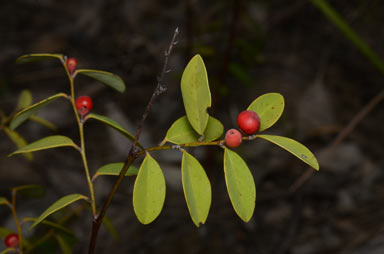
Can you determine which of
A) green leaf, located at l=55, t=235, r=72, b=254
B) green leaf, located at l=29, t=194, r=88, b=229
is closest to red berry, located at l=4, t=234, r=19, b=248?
green leaf, located at l=55, t=235, r=72, b=254

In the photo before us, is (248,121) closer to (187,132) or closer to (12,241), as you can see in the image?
(187,132)

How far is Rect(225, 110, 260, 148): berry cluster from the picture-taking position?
598 mm

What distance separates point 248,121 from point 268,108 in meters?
0.05

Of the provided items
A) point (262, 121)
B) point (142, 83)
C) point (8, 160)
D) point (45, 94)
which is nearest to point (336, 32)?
point (142, 83)

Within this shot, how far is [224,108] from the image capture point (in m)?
2.43

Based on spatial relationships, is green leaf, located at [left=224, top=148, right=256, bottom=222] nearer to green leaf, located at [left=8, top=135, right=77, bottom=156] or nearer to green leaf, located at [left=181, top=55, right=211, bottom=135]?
green leaf, located at [left=181, top=55, right=211, bottom=135]

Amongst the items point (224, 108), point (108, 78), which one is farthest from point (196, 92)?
point (224, 108)

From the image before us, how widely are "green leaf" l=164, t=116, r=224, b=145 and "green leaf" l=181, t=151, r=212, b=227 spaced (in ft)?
0.11

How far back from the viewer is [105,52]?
291 centimetres

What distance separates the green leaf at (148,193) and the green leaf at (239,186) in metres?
0.10

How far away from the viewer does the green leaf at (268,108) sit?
2.05 ft

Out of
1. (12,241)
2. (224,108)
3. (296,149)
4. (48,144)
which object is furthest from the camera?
(224,108)

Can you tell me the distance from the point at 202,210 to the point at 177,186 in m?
1.51

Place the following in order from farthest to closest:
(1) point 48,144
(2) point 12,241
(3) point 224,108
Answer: (3) point 224,108
(2) point 12,241
(1) point 48,144
